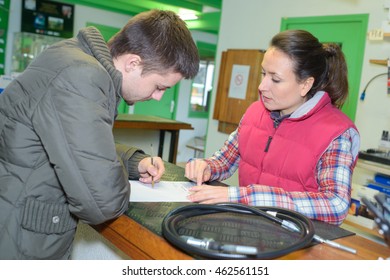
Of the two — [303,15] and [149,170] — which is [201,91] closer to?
[303,15]

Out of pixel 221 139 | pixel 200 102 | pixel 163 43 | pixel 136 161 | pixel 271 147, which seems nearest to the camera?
pixel 163 43

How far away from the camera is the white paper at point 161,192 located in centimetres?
117

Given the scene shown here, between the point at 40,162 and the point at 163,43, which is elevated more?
the point at 163,43

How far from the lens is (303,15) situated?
157 inches

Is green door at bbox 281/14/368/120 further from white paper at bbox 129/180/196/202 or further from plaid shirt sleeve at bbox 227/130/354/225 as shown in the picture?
white paper at bbox 129/180/196/202

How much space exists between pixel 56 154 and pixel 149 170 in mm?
473

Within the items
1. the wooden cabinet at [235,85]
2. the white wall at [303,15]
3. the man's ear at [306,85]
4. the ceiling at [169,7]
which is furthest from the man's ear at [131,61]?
the ceiling at [169,7]

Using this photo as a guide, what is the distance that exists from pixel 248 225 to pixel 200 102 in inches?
296

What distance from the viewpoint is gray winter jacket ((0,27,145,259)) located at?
2.92 feet

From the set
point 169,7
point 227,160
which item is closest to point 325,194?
point 227,160

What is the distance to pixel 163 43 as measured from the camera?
3.53 ft

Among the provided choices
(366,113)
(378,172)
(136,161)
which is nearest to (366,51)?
(366,113)

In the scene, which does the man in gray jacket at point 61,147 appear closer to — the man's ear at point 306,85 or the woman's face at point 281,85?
the woman's face at point 281,85

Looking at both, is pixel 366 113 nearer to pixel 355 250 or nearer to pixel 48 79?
pixel 355 250
